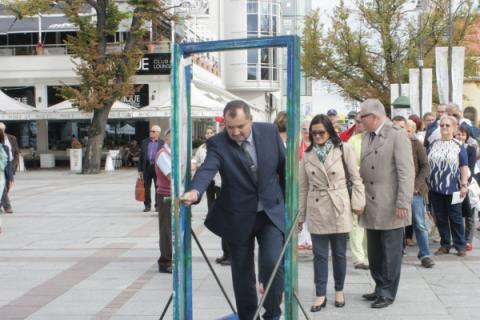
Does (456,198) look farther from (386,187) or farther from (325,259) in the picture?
(325,259)

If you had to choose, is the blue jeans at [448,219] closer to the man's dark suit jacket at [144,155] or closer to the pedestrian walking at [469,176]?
the pedestrian walking at [469,176]

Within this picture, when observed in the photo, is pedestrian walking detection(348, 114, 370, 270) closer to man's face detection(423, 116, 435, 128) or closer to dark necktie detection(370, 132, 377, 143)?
dark necktie detection(370, 132, 377, 143)

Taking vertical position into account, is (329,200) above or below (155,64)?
below

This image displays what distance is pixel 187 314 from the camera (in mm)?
5090

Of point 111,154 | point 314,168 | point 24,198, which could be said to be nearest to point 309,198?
point 314,168

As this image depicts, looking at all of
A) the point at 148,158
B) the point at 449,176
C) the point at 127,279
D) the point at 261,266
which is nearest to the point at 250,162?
the point at 261,266

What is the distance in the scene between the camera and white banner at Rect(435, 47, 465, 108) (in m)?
17.2

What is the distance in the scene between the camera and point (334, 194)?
650 cm

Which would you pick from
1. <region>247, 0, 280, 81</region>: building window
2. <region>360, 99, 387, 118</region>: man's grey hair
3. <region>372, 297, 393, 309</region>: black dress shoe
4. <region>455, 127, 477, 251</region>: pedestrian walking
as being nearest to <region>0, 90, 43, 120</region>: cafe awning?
<region>455, 127, 477, 251</region>: pedestrian walking

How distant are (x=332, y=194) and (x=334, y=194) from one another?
2 centimetres

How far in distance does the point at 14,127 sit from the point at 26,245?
27.6m

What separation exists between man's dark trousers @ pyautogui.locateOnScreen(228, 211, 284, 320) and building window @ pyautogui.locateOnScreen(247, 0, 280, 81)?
50102 millimetres

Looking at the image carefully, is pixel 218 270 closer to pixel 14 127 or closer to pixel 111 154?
pixel 111 154

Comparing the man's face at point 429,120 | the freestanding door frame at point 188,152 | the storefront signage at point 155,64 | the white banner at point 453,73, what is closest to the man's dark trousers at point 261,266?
the freestanding door frame at point 188,152
